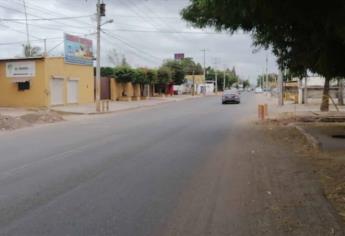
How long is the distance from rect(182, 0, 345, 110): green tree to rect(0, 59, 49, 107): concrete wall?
24474 millimetres

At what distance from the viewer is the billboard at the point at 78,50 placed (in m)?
47.8

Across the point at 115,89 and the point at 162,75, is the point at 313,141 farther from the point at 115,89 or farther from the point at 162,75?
the point at 162,75

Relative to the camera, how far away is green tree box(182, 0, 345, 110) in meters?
11.6

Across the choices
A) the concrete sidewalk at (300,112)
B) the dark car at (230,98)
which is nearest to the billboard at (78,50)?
the dark car at (230,98)

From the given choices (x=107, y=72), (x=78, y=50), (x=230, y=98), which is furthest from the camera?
(x=107, y=72)

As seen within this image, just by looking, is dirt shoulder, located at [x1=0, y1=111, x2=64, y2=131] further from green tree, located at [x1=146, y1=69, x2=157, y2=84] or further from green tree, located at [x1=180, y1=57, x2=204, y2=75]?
green tree, located at [x1=180, y1=57, x2=204, y2=75]

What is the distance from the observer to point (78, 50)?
50.3 metres

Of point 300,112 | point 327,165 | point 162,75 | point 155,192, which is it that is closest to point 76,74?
point 300,112

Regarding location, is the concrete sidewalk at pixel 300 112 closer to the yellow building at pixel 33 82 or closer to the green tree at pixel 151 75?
A: the yellow building at pixel 33 82

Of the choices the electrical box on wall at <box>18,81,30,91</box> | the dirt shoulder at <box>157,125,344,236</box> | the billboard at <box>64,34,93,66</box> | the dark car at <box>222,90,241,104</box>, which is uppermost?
the billboard at <box>64,34,93,66</box>

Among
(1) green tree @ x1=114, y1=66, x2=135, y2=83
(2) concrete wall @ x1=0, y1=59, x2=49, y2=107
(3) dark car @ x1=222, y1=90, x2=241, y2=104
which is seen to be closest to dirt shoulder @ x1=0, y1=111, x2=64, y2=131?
(2) concrete wall @ x1=0, y1=59, x2=49, y2=107

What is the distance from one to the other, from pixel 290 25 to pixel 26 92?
3106 cm

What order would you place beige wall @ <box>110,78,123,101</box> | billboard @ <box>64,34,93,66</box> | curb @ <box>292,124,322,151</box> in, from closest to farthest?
curb @ <box>292,124,322,151</box> < billboard @ <box>64,34,93,66</box> < beige wall @ <box>110,78,123,101</box>

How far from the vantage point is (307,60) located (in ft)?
61.7
